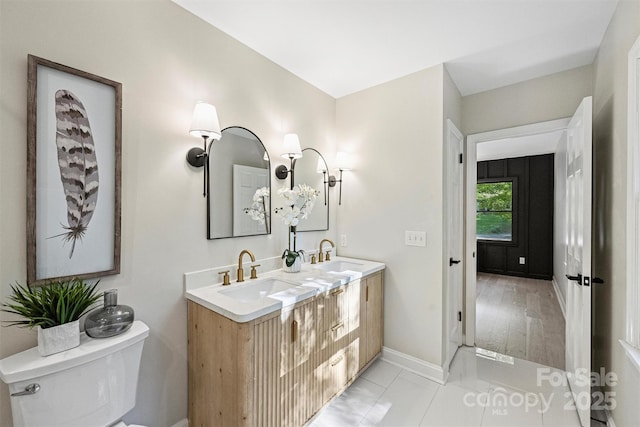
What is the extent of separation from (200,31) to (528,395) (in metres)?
3.42

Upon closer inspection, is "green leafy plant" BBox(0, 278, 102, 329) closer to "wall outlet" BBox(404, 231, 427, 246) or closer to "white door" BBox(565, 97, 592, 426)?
"wall outlet" BBox(404, 231, 427, 246)

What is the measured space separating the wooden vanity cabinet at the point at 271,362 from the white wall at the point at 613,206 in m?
1.50

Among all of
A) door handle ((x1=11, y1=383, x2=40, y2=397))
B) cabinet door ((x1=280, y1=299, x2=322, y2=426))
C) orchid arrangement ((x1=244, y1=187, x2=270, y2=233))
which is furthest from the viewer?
orchid arrangement ((x1=244, y1=187, x2=270, y2=233))

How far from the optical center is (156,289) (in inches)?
57.7

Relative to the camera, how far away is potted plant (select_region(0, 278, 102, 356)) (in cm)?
101

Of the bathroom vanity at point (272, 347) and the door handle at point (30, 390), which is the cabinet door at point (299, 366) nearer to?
the bathroom vanity at point (272, 347)

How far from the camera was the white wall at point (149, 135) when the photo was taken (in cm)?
106

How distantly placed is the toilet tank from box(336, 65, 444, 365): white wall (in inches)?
75.4

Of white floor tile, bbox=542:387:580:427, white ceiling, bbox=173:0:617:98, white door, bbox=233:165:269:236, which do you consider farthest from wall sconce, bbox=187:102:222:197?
white floor tile, bbox=542:387:580:427

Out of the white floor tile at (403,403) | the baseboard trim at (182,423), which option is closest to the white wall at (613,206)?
the white floor tile at (403,403)

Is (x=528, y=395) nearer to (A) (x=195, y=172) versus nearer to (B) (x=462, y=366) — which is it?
(B) (x=462, y=366)

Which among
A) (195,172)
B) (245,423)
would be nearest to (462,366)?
(245,423)

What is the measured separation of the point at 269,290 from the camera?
6.24 feet

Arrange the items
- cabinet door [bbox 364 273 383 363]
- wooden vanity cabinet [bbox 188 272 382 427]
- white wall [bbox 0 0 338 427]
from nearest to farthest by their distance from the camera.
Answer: white wall [bbox 0 0 338 427] < wooden vanity cabinet [bbox 188 272 382 427] < cabinet door [bbox 364 273 383 363]
